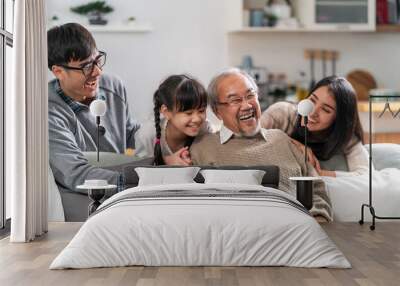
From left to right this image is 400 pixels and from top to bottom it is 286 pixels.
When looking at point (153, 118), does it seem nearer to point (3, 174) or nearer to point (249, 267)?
point (3, 174)

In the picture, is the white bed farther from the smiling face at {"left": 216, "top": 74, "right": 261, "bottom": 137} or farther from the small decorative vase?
the small decorative vase

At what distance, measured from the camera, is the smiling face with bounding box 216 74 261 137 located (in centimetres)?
743

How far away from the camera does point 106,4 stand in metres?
7.76

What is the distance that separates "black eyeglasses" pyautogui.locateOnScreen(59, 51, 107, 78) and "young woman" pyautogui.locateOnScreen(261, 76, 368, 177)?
169cm

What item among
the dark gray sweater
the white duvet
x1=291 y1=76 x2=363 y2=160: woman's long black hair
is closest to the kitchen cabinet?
x1=291 y1=76 x2=363 y2=160: woman's long black hair

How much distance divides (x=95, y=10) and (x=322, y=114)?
250 centimetres

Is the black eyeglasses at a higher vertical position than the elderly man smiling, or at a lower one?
higher

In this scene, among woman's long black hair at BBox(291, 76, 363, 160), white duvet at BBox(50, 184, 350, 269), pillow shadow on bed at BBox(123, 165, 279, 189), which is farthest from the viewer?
woman's long black hair at BBox(291, 76, 363, 160)

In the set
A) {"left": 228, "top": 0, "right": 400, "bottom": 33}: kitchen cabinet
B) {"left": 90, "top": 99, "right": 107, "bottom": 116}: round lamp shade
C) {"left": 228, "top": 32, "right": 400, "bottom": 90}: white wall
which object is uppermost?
{"left": 228, "top": 0, "right": 400, "bottom": 33}: kitchen cabinet

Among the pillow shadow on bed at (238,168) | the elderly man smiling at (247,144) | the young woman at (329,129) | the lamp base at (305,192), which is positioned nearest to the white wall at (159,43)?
the elderly man smiling at (247,144)

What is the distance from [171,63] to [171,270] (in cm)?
336

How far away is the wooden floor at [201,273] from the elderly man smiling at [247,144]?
178cm

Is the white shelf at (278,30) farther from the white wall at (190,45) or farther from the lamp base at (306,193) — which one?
the lamp base at (306,193)

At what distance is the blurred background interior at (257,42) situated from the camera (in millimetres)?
7684
